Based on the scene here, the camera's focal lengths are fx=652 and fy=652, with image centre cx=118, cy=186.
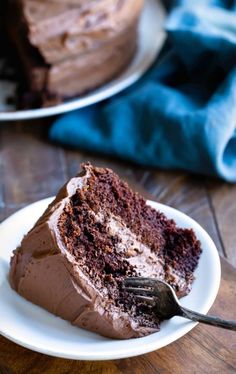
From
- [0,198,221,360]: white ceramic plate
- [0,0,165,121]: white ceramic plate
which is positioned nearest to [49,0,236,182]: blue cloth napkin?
[0,0,165,121]: white ceramic plate

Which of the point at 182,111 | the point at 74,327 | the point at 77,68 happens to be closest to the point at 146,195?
the point at 182,111

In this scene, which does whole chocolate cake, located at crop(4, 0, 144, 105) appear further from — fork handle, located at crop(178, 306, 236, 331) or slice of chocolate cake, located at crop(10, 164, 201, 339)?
fork handle, located at crop(178, 306, 236, 331)

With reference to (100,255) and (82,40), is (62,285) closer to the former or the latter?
(100,255)

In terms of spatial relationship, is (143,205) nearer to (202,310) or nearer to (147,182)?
(202,310)

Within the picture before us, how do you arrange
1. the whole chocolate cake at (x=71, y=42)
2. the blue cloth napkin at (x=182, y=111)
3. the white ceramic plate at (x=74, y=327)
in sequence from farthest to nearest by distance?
1. the whole chocolate cake at (x=71, y=42)
2. the blue cloth napkin at (x=182, y=111)
3. the white ceramic plate at (x=74, y=327)

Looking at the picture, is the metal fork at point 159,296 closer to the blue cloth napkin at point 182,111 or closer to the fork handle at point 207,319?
the fork handle at point 207,319

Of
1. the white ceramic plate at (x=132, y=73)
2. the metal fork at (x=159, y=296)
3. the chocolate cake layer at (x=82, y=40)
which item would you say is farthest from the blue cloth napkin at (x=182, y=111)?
the metal fork at (x=159, y=296)
